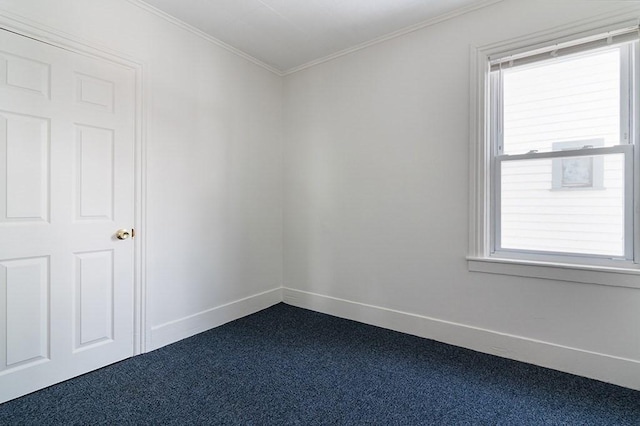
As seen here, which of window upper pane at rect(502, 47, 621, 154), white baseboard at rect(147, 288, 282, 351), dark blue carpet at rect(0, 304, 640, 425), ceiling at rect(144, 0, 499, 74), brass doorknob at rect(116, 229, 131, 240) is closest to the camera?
dark blue carpet at rect(0, 304, 640, 425)

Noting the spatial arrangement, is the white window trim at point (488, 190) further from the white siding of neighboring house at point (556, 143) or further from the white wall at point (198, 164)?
the white wall at point (198, 164)

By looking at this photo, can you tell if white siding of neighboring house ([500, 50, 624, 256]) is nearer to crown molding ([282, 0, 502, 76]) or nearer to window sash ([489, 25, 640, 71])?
window sash ([489, 25, 640, 71])

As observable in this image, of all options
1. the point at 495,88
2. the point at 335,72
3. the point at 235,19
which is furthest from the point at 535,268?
the point at 235,19

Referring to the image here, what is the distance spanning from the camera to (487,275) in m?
2.40

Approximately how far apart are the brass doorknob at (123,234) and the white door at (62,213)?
3 cm

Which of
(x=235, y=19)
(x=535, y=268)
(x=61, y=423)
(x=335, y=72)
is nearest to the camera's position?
(x=61, y=423)

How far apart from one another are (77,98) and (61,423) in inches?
76.5

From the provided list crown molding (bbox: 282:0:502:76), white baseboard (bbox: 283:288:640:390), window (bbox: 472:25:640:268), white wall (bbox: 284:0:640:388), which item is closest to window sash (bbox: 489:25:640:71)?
window (bbox: 472:25:640:268)

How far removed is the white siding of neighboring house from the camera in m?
2.05

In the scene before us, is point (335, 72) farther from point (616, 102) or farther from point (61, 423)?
point (61, 423)

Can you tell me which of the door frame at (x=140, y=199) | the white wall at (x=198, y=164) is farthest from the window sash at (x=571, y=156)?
the door frame at (x=140, y=199)

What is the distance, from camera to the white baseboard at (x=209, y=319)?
98.8 inches

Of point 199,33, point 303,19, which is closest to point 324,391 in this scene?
point 303,19

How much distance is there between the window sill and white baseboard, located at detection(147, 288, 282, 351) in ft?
6.93
